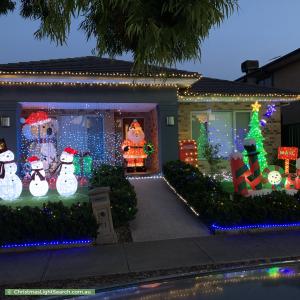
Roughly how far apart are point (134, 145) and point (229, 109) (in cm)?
388

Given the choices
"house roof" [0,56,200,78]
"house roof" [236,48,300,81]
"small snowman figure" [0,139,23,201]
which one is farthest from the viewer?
"house roof" [236,48,300,81]

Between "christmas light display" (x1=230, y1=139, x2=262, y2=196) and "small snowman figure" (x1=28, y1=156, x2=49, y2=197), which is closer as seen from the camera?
"christmas light display" (x1=230, y1=139, x2=262, y2=196)

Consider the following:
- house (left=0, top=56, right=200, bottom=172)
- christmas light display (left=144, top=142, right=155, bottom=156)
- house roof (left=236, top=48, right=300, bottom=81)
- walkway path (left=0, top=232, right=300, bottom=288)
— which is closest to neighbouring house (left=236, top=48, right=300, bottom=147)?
house roof (left=236, top=48, right=300, bottom=81)

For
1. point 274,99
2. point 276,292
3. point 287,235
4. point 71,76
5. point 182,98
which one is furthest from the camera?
point 274,99

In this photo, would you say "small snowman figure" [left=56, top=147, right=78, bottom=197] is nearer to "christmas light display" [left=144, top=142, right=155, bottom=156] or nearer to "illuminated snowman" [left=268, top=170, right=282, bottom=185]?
"christmas light display" [left=144, top=142, right=155, bottom=156]

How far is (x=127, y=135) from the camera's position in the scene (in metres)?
15.0

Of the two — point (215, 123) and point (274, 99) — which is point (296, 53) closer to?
point (274, 99)

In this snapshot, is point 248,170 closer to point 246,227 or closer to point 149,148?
point 246,227

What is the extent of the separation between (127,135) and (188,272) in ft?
29.9

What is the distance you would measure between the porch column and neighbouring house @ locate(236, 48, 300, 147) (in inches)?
261

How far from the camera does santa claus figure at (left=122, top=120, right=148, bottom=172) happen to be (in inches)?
582

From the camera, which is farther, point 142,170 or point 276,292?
point 142,170

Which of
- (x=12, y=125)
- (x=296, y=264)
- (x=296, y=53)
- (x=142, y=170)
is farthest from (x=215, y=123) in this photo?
(x=296, y=264)

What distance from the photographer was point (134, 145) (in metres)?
14.9
